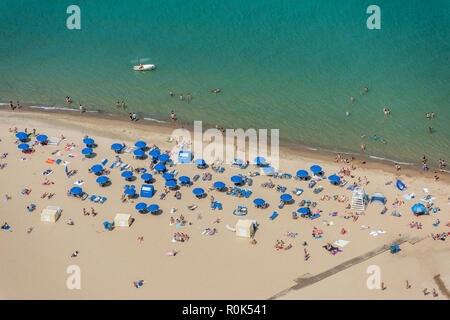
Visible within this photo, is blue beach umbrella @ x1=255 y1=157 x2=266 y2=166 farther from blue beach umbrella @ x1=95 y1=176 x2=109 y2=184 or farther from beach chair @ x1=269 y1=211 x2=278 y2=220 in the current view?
blue beach umbrella @ x1=95 y1=176 x2=109 y2=184

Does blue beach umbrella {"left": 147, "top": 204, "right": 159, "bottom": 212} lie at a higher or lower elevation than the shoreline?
lower

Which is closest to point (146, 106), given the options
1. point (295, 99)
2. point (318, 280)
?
point (295, 99)

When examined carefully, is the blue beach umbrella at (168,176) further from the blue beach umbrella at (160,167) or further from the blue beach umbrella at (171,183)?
the blue beach umbrella at (160,167)

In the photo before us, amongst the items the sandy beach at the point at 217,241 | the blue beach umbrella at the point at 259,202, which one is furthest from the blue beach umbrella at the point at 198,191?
the blue beach umbrella at the point at 259,202

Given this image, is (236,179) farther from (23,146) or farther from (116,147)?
(23,146)

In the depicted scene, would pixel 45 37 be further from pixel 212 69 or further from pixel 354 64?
pixel 354 64

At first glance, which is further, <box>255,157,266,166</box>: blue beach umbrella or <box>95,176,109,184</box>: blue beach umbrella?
<box>255,157,266,166</box>: blue beach umbrella

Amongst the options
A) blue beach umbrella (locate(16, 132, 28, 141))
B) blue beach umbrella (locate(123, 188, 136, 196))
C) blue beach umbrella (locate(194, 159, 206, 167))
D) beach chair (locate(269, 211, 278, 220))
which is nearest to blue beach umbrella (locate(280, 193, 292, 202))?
beach chair (locate(269, 211, 278, 220))
